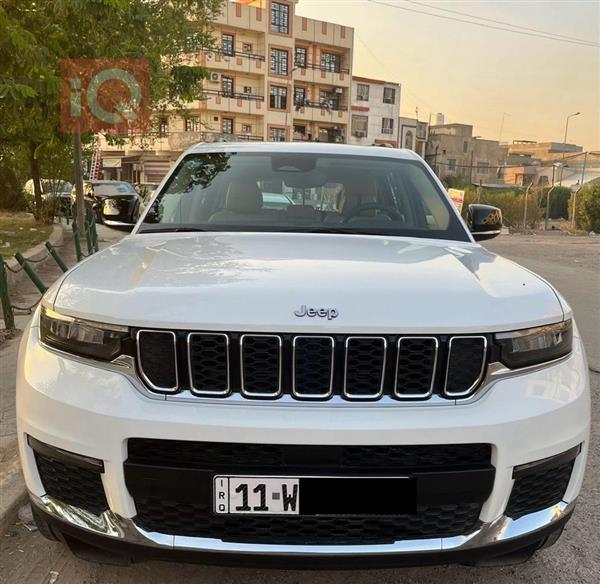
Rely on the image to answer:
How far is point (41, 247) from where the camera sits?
36.6ft

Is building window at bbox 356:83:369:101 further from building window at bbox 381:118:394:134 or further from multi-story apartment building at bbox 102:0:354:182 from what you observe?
multi-story apartment building at bbox 102:0:354:182

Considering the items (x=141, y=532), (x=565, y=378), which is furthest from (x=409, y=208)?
(x=141, y=532)

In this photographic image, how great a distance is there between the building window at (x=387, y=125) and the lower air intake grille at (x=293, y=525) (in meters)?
61.6

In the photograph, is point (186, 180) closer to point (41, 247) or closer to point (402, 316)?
point (402, 316)

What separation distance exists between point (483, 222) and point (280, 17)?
50515 mm

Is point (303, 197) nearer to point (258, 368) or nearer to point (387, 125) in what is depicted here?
point (258, 368)

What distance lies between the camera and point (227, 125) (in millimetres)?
48719

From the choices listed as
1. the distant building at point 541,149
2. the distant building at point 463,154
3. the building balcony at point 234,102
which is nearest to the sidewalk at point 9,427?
the building balcony at point 234,102

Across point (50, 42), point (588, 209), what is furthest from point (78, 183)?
point (588, 209)

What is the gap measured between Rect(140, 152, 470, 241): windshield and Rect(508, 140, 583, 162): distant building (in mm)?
96862

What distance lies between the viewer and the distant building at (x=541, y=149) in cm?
9475

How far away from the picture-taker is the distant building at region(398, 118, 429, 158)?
213 ft

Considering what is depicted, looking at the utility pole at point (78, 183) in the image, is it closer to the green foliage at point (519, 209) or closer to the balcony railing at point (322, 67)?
the green foliage at point (519, 209)

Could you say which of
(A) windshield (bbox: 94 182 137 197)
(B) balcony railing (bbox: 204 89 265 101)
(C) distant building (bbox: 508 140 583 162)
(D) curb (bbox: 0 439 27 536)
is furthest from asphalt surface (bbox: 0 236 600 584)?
(C) distant building (bbox: 508 140 583 162)
